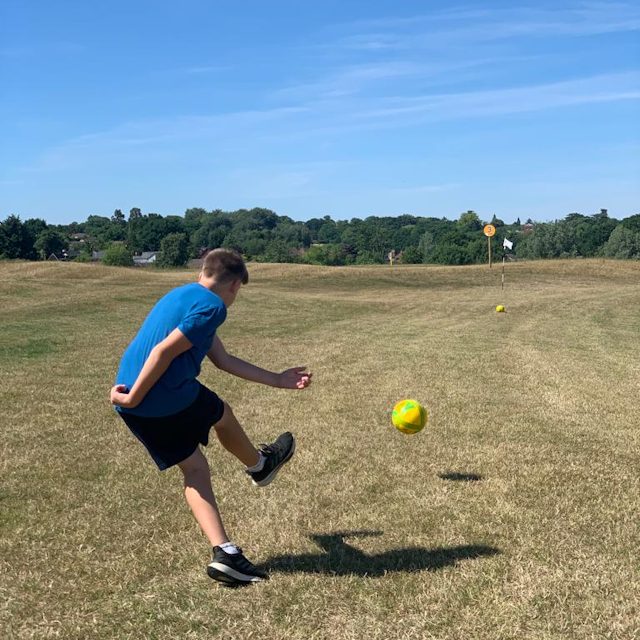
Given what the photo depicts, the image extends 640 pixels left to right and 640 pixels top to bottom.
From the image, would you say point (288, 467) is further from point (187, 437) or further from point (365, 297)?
point (365, 297)

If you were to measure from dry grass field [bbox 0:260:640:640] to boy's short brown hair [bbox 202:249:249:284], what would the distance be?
6.16 ft

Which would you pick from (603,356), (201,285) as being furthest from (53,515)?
(603,356)

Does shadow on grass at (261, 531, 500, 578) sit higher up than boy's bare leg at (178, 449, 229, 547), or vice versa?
boy's bare leg at (178, 449, 229, 547)

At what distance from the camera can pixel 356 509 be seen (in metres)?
5.55

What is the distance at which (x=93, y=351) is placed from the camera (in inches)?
588

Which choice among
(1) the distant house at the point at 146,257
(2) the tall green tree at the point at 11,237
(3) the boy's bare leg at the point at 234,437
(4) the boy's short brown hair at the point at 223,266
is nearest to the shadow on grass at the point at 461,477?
(3) the boy's bare leg at the point at 234,437

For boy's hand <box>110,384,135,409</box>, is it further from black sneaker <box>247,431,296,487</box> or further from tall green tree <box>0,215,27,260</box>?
tall green tree <box>0,215,27,260</box>

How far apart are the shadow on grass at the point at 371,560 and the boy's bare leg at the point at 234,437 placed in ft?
2.33

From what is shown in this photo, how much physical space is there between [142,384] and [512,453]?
14.1ft

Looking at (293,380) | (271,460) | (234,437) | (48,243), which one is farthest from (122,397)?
(48,243)

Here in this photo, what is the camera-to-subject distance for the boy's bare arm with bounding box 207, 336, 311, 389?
466cm

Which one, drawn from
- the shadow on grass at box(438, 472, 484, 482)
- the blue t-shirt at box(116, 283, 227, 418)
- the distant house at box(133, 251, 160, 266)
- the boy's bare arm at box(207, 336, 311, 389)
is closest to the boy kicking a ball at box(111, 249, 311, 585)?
the blue t-shirt at box(116, 283, 227, 418)

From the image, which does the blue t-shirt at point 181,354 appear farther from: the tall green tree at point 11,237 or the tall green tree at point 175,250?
the tall green tree at point 175,250

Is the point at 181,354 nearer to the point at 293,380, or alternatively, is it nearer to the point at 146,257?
the point at 293,380
